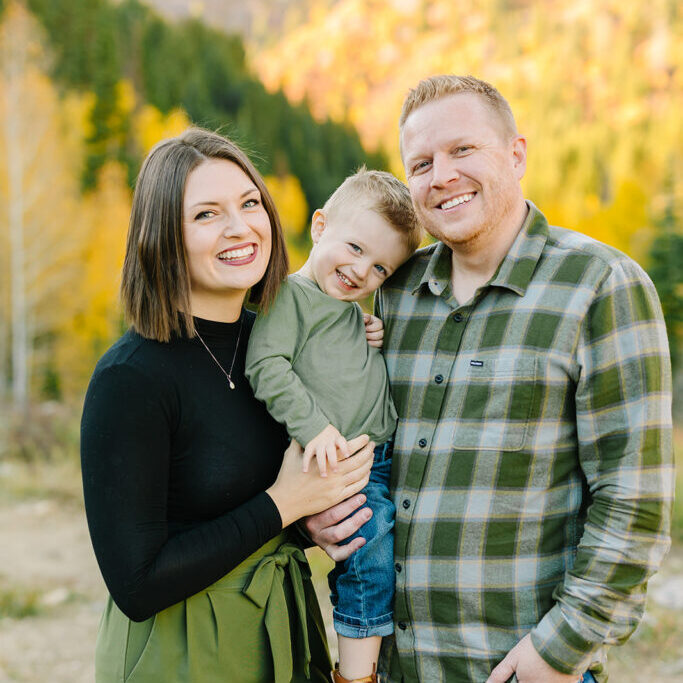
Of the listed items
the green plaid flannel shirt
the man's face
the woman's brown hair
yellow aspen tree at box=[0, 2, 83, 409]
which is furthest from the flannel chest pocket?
yellow aspen tree at box=[0, 2, 83, 409]

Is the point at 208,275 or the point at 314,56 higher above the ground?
the point at 314,56

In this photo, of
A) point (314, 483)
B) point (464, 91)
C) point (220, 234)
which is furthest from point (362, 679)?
point (464, 91)

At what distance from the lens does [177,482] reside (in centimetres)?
181

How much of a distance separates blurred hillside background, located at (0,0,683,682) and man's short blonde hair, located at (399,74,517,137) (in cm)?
12

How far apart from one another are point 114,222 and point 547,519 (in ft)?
64.9

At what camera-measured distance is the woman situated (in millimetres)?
1701

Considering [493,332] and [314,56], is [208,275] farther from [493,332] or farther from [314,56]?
[314,56]

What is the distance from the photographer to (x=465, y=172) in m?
1.93

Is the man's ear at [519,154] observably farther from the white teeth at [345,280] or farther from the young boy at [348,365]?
the white teeth at [345,280]

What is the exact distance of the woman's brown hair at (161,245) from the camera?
1834mm

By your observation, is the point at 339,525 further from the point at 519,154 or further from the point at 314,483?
the point at 519,154

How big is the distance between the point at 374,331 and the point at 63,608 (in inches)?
196

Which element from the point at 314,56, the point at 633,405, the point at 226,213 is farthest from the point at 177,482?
the point at 314,56

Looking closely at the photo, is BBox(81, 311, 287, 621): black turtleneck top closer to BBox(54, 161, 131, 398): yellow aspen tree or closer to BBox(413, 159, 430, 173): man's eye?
BBox(413, 159, 430, 173): man's eye
